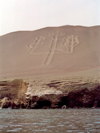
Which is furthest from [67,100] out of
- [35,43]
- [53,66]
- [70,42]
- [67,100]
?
[35,43]

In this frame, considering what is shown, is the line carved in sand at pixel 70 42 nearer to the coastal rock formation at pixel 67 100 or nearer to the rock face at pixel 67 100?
the coastal rock formation at pixel 67 100

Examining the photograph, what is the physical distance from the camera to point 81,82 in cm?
4031

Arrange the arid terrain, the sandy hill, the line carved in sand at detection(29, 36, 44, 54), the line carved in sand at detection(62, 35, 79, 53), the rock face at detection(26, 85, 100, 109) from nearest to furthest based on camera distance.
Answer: the rock face at detection(26, 85, 100, 109) → the arid terrain → the sandy hill → the line carved in sand at detection(62, 35, 79, 53) → the line carved in sand at detection(29, 36, 44, 54)

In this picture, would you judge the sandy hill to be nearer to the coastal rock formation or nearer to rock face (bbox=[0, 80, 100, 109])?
rock face (bbox=[0, 80, 100, 109])

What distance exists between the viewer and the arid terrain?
1483 inches

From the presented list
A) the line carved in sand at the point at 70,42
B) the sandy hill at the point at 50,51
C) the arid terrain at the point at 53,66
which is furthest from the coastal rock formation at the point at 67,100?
the line carved in sand at the point at 70,42

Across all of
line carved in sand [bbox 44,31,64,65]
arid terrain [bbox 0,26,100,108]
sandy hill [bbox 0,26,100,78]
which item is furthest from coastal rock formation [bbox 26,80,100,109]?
line carved in sand [bbox 44,31,64,65]

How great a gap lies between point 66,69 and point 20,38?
2363cm

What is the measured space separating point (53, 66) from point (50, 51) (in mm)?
6704

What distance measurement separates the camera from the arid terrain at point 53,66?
37656mm

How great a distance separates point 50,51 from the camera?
64.2 meters

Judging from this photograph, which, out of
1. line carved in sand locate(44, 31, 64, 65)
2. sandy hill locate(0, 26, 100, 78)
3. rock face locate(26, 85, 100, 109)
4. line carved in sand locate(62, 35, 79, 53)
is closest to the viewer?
rock face locate(26, 85, 100, 109)

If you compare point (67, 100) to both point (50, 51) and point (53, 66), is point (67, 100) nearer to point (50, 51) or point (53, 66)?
point (53, 66)

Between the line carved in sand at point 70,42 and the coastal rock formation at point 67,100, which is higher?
the line carved in sand at point 70,42
